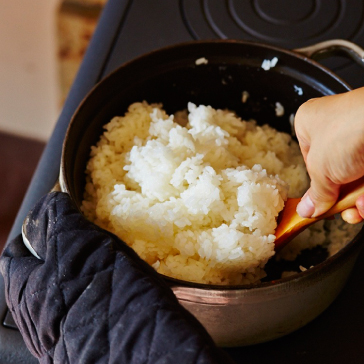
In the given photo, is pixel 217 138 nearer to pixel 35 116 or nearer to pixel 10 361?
pixel 10 361

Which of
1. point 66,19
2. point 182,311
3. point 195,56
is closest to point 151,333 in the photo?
point 182,311

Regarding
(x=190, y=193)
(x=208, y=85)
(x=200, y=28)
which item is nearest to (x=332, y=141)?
(x=190, y=193)

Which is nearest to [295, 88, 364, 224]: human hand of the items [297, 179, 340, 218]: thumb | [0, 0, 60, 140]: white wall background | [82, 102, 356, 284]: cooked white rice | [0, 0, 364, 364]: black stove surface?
[297, 179, 340, 218]: thumb

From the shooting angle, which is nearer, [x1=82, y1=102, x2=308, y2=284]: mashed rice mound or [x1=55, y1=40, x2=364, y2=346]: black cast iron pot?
[x1=55, y1=40, x2=364, y2=346]: black cast iron pot

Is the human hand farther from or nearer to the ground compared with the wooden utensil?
farther from the ground

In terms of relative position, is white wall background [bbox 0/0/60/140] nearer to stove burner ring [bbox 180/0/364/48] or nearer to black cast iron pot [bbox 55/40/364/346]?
stove burner ring [bbox 180/0/364/48]

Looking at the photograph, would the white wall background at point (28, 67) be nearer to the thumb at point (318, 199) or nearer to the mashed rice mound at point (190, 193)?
the mashed rice mound at point (190, 193)

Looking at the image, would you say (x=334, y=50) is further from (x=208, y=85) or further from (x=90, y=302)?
(x=90, y=302)
